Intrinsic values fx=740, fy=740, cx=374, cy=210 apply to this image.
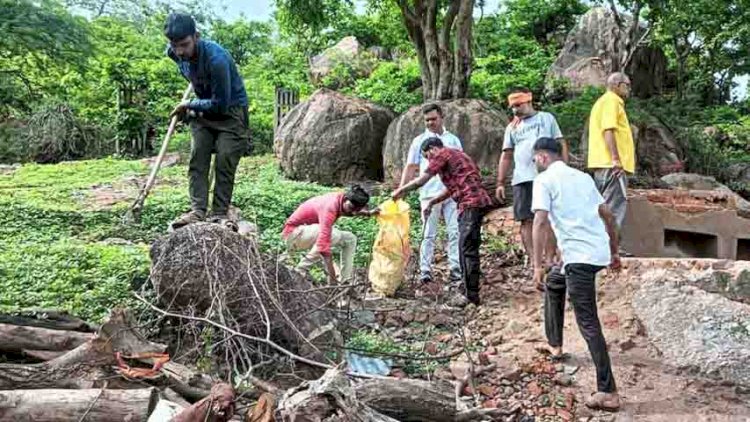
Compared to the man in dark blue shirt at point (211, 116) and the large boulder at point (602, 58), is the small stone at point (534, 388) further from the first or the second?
the large boulder at point (602, 58)

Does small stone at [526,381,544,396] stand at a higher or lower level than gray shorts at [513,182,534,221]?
lower

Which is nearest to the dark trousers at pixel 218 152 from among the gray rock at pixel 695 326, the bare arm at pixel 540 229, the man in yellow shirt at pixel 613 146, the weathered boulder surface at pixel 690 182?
the bare arm at pixel 540 229

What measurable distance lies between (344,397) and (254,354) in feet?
4.27

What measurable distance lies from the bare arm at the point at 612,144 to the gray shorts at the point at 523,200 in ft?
2.21

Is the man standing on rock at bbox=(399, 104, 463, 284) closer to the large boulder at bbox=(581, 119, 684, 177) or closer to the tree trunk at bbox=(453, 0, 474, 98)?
the tree trunk at bbox=(453, 0, 474, 98)

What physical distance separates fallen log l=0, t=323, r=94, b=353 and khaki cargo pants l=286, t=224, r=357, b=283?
5.64 ft

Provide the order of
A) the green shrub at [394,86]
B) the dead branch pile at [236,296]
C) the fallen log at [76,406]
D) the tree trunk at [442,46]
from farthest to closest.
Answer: the green shrub at [394,86], the tree trunk at [442,46], the dead branch pile at [236,296], the fallen log at [76,406]

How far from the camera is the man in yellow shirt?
5828 mm

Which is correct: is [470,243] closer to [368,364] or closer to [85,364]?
[368,364]

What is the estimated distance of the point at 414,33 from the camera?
12055 millimetres

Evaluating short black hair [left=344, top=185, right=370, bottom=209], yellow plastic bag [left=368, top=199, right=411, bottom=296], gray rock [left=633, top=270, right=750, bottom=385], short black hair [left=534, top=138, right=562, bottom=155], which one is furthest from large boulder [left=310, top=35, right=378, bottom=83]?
short black hair [left=534, top=138, right=562, bottom=155]

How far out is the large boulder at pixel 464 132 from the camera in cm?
1042

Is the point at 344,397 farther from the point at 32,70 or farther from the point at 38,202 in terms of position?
the point at 32,70

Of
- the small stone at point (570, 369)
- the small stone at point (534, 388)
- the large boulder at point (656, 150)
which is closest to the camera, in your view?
the small stone at point (534, 388)
